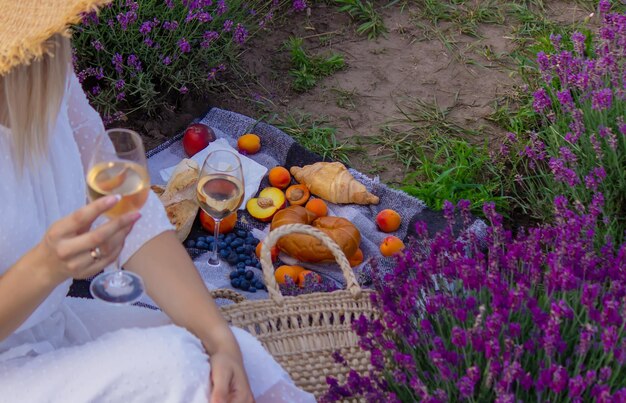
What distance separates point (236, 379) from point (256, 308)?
56 centimetres

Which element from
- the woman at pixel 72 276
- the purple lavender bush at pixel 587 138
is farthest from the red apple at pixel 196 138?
the woman at pixel 72 276

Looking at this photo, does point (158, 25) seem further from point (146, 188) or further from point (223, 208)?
point (146, 188)

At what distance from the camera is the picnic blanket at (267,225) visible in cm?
338

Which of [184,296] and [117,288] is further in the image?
[184,296]

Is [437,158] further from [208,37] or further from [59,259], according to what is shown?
[59,259]

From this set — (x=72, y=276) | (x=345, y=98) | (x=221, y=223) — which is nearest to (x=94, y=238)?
(x=72, y=276)

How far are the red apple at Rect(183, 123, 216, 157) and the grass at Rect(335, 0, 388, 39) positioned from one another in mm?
1319

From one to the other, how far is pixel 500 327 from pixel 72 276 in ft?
2.87

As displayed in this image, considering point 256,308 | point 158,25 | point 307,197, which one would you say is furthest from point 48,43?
point 158,25

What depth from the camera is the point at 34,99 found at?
1.77 meters

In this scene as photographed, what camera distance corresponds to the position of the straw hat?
1.64 metres

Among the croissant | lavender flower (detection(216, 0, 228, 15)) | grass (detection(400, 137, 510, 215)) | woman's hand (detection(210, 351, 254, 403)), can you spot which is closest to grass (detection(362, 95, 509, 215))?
grass (detection(400, 137, 510, 215))

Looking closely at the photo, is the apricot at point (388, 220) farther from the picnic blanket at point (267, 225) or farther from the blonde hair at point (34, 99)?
the blonde hair at point (34, 99)

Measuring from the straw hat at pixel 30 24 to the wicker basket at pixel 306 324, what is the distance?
0.98 m
